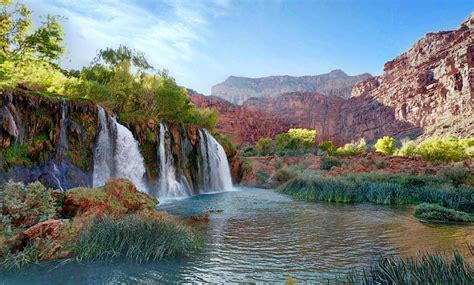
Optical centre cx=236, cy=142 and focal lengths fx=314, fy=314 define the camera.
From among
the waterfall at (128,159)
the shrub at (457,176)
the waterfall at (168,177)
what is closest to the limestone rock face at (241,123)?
the waterfall at (168,177)

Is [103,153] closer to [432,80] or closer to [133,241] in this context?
[133,241]

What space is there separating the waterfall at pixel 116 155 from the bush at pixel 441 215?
13434 mm

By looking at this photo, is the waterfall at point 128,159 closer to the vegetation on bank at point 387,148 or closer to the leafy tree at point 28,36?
the leafy tree at point 28,36

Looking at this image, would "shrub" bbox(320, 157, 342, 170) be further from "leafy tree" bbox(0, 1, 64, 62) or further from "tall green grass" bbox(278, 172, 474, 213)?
"leafy tree" bbox(0, 1, 64, 62)

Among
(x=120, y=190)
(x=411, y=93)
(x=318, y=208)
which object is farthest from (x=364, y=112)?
(x=120, y=190)

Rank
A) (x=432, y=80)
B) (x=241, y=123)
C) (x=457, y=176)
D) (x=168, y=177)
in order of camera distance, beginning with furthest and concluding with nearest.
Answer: (x=241, y=123), (x=432, y=80), (x=168, y=177), (x=457, y=176)

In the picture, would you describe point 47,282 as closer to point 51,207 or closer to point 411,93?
point 51,207

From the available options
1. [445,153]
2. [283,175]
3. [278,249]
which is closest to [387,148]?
[445,153]

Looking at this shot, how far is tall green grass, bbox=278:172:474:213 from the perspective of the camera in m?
13.1

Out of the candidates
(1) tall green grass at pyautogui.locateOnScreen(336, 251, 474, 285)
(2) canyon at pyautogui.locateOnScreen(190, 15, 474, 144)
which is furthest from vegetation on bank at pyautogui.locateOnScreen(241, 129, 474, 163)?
(1) tall green grass at pyautogui.locateOnScreen(336, 251, 474, 285)

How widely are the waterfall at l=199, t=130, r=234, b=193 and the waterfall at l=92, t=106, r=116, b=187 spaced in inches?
316

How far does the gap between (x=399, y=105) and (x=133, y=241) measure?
297ft

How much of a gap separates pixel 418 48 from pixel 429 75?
1654cm

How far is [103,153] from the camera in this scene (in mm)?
16500
